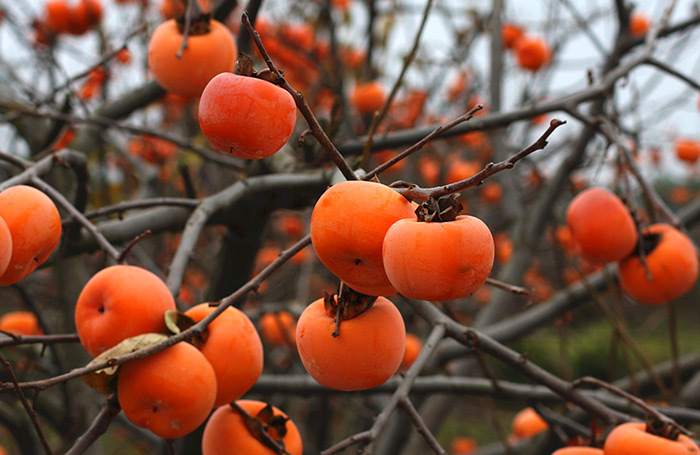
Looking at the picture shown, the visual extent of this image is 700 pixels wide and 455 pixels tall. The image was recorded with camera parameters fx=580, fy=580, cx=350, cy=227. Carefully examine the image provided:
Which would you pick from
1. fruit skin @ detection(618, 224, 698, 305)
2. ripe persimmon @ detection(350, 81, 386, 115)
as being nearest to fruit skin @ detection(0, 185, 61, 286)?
fruit skin @ detection(618, 224, 698, 305)

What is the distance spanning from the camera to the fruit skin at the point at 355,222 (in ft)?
2.08

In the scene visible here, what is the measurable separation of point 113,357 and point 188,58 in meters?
0.68

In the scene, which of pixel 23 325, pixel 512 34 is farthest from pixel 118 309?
pixel 512 34

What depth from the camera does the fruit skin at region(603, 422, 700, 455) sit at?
91 cm

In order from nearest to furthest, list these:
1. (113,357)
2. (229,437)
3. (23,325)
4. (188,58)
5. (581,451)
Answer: (113,357)
(229,437)
(581,451)
(188,58)
(23,325)

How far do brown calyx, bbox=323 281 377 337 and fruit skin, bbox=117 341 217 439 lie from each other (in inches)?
7.2

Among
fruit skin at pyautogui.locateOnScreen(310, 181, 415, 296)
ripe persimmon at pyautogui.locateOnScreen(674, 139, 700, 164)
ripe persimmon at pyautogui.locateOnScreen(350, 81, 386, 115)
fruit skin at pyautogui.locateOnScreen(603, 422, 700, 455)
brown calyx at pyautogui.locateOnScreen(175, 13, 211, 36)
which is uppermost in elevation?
ripe persimmon at pyautogui.locateOnScreen(674, 139, 700, 164)

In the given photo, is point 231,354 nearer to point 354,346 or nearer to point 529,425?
point 354,346

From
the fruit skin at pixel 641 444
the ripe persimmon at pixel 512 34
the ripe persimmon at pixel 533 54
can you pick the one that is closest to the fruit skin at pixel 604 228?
the fruit skin at pixel 641 444

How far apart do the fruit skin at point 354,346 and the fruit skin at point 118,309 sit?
8.1 inches

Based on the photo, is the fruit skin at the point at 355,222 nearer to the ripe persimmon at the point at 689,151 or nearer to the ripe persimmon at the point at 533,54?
the ripe persimmon at the point at 533,54

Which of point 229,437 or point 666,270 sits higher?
point 666,270

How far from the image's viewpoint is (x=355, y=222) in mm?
632

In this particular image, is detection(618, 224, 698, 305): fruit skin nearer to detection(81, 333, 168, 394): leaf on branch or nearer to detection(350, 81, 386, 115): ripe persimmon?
detection(81, 333, 168, 394): leaf on branch
